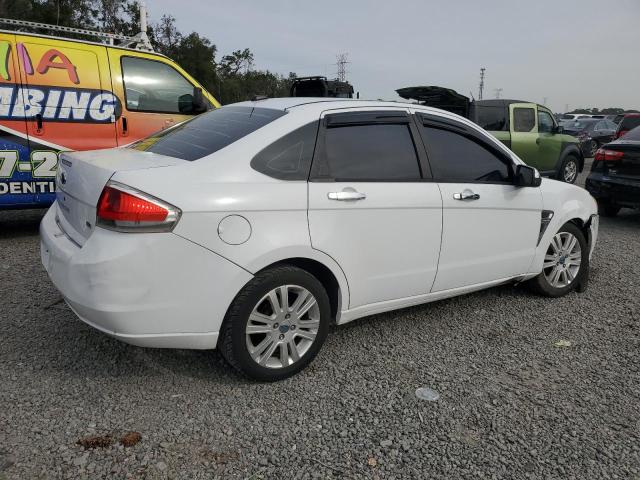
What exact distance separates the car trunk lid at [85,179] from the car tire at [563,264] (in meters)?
3.17

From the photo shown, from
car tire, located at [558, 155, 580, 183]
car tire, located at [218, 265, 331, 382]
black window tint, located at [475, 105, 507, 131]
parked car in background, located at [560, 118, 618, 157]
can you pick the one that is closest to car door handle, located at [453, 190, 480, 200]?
car tire, located at [218, 265, 331, 382]

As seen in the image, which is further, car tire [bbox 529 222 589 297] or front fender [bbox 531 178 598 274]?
car tire [bbox 529 222 589 297]

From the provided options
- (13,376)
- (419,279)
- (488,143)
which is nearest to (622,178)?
(488,143)

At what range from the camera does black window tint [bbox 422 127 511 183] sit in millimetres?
3641

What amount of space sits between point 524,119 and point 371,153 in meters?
→ 9.23

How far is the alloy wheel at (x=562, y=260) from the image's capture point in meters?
4.47

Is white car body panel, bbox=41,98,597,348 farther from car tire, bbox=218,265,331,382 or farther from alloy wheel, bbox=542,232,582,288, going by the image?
alloy wheel, bbox=542,232,582,288

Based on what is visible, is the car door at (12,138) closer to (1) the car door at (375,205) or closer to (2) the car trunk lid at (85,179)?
(2) the car trunk lid at (85,179)

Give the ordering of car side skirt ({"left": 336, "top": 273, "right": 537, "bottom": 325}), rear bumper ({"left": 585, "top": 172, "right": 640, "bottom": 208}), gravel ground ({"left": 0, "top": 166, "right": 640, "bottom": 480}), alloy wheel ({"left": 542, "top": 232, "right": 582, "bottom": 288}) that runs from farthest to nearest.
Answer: rear bumper ({"left": 585, "top": 172, "right": 640, "bottom": 208}) → alloy wheel ({"left": 542, "top": 232, "right": 582, "bottom": 288}) → car side skirt ({"left": 336, "top": 273, "right": 537, "bottom": 325}) → gravel ground ({"left": 0, "top": 166, "right": 640, "bottom": 480})

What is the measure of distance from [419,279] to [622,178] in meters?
5.72

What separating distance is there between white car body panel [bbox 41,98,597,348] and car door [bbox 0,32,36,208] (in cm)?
256

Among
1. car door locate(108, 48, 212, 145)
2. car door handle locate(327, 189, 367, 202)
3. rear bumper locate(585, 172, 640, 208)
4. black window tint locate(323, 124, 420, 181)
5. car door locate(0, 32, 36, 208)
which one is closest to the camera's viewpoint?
car door handle locate(327, 189, 367, 202)

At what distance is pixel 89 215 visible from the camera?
2.74 m

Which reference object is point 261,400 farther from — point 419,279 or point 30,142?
point 30,142
